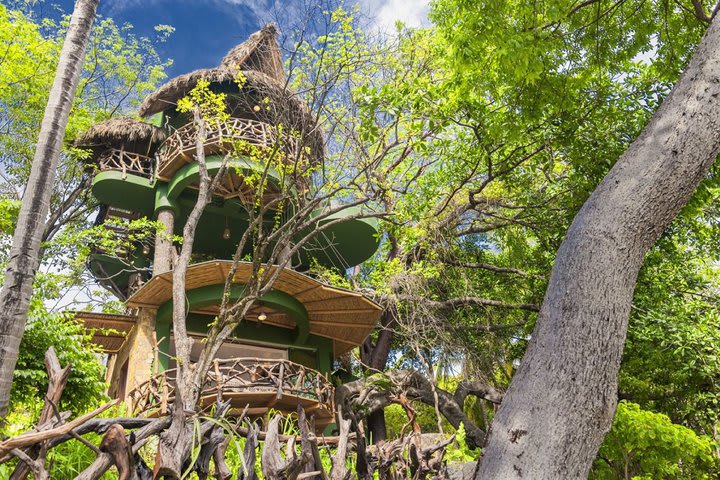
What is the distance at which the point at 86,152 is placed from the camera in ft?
44.1

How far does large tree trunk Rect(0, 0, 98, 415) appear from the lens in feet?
12.9

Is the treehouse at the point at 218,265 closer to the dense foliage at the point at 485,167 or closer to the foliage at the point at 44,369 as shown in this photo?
the dense foliage at the point at 485,167

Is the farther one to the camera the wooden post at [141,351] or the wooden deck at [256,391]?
the wooden post at [141,351]

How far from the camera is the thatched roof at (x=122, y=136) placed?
1382 cm

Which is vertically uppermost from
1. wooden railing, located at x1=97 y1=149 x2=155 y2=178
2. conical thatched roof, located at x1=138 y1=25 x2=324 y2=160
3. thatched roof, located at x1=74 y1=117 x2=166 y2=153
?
conical thatched roof, located at x1=138 y1=25 x2=324 y2=160

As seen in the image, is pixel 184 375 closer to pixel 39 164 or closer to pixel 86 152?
pixel 39 164

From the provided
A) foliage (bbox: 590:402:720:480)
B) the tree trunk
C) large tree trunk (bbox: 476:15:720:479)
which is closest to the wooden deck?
the tree trunk

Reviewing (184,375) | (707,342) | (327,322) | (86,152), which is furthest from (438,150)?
(86,152)

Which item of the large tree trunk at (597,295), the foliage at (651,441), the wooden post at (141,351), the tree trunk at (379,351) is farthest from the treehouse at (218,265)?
the large tree trunk at (597,295)

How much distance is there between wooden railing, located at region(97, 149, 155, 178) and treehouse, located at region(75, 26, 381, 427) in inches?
1.3

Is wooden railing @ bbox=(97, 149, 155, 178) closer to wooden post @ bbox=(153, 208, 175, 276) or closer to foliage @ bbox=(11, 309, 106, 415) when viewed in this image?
wooden post @ bbox=(153, 208, 175, 276)

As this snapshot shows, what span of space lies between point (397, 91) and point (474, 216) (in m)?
7.08

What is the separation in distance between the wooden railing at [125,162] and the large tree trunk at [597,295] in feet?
41.9

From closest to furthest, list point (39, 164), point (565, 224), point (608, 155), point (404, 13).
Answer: point (39, 164), point (608, 155), point (565, 224), point (404, 13)
